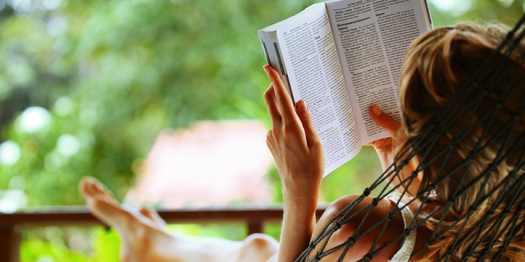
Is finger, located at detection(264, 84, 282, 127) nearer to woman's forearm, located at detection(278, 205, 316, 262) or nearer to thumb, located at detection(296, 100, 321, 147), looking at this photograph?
thumb, located at detection(296, 100, 321, 147)

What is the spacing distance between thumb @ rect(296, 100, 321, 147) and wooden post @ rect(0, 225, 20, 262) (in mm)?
1483

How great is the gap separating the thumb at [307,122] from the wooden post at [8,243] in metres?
1.48

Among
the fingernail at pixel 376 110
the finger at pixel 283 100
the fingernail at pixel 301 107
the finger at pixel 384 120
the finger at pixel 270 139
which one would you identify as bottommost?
the finger at pixel 384 120

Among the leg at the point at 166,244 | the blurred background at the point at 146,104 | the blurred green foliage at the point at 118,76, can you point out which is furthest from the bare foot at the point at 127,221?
the blurred green foliage at the point at 118,76

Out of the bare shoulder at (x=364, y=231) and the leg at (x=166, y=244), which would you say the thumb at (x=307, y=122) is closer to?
the bare shoulder at (x=364, y=231)

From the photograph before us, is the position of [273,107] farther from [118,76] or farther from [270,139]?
[118,76]

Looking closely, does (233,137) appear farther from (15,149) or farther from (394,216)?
(394,216)

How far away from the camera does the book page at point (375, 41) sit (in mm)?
759

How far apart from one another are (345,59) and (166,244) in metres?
0.82

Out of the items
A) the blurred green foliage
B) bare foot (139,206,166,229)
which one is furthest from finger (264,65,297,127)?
the blurred green foliage

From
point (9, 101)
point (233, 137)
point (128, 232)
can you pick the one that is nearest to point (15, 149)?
point (9, 101)

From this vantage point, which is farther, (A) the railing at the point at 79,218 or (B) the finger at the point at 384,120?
(A) the railing at the point at 79,218

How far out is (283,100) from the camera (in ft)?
2.20

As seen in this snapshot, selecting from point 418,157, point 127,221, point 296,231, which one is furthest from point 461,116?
point 127,221
